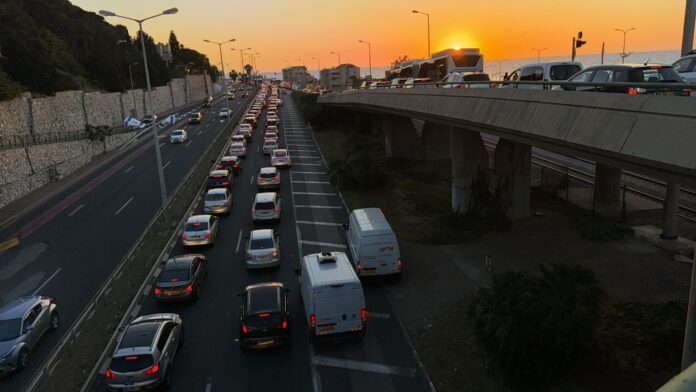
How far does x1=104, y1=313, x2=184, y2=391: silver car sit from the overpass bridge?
40.1 feet

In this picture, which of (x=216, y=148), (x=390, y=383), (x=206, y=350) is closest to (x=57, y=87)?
(x=216, y=148)

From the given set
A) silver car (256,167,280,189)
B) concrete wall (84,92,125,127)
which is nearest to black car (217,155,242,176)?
silver car (256,167,280,189)

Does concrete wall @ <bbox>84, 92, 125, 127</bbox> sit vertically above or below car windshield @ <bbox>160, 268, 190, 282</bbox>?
above

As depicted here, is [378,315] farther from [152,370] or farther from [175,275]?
[175,275]

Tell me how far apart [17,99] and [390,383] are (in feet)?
152

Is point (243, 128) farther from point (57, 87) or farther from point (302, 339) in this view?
point (302, 339)

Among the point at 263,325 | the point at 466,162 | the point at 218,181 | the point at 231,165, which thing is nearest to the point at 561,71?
the point at 466,162

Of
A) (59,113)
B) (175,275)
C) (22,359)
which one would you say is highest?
(59,113)

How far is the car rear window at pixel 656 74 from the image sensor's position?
14.2 meters

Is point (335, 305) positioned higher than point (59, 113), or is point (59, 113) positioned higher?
point (59, 113)

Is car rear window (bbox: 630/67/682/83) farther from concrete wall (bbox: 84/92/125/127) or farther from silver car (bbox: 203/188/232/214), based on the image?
concrete wall (bbox: 84/92/125/127)

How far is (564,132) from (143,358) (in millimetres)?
12628

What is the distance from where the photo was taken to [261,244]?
20922 millimetres

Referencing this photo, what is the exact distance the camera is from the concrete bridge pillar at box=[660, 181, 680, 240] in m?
20.6
